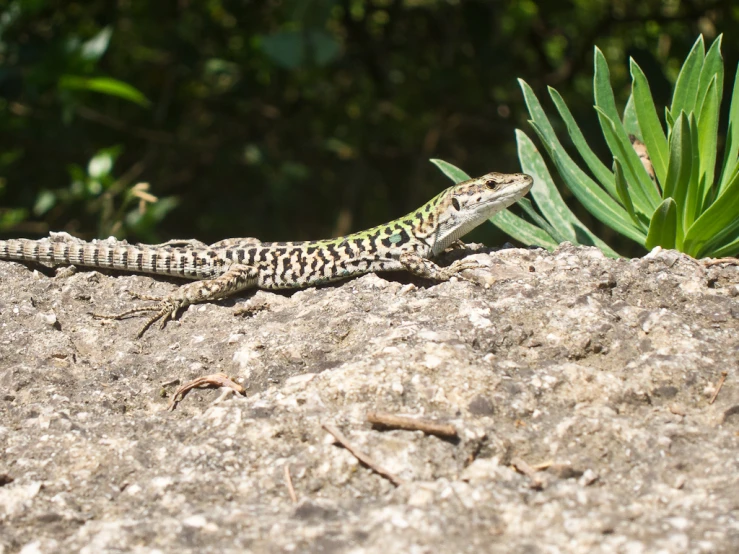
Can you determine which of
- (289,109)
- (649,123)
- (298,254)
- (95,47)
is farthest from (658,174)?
(289,109)

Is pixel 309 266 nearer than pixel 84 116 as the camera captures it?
Yes

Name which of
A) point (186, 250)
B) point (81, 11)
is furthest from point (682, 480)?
point (81, 11)

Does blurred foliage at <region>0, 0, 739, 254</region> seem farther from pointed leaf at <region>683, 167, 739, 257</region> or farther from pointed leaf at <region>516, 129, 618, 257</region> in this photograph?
pointed leaf at <region>683, 167, 739, 257</region>

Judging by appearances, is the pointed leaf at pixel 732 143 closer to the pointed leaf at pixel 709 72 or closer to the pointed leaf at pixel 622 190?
the pointed leaf at pixel 709 72

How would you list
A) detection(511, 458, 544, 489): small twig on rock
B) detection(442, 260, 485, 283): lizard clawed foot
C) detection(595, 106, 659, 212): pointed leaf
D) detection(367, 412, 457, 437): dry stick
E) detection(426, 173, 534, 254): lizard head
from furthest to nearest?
detection(426, 173, 534, 254): lizard head, detection(595, 106, 659, 212): pointed leaf, detection(442, 260, 485, 283): lizard clawed foot, detection(367, 412, 457, 437): dry stick, detection(511, 458, 544, 489): small twig on rock

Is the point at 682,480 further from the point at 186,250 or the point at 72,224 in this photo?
the point at 72,224

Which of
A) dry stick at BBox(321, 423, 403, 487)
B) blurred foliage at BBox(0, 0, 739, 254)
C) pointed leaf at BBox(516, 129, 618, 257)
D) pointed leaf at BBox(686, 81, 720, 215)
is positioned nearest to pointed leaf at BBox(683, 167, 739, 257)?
pointed leaf at BBox(686, 81, 720, 215)

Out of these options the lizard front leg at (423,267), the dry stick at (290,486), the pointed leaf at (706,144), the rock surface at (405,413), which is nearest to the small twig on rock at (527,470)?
the rock surface at (405,413)
